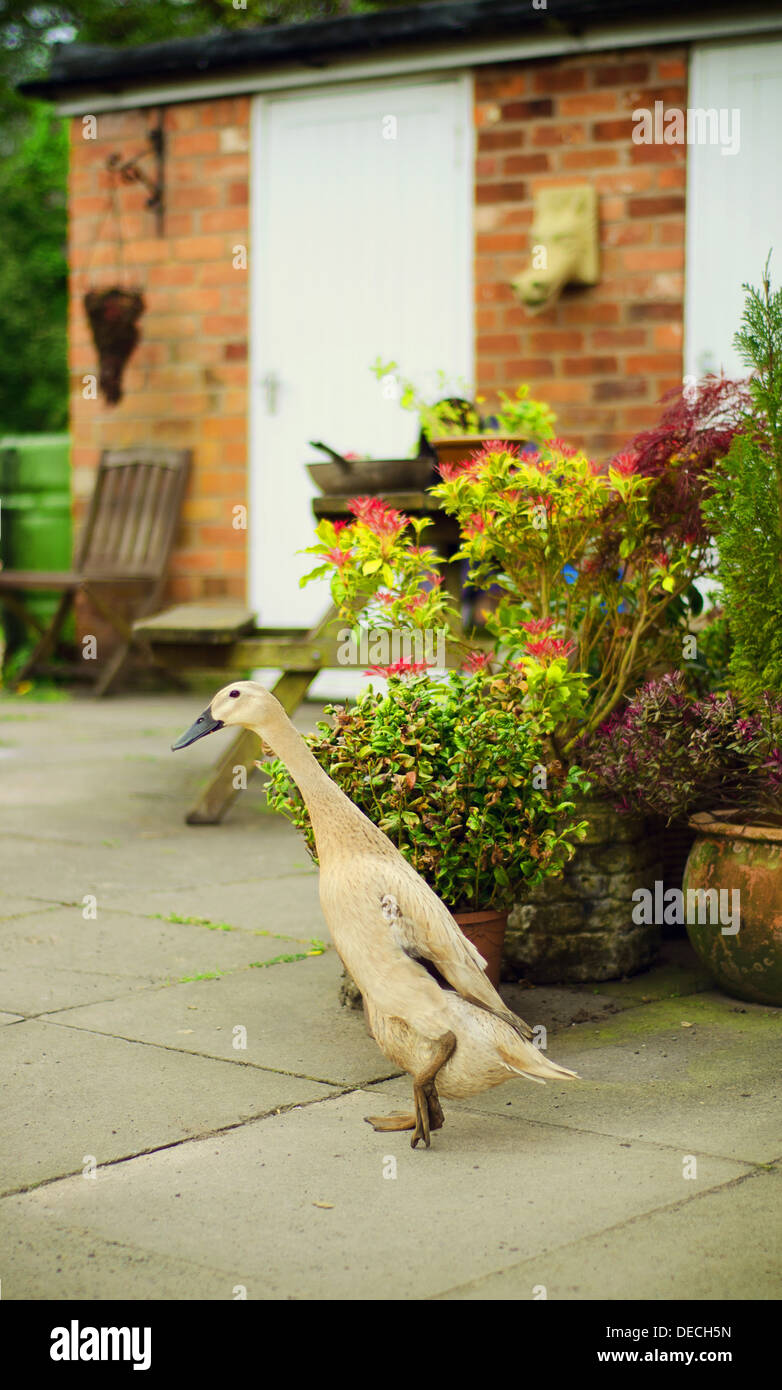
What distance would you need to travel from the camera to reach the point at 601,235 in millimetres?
8445

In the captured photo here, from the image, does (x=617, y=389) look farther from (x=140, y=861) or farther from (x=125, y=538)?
(x=140, y=861)

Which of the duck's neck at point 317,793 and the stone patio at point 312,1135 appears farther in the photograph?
the duck's neck at point 317,793

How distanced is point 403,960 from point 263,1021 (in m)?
0.85

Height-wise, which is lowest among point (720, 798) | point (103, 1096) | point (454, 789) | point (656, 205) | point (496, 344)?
point (103, 1096)

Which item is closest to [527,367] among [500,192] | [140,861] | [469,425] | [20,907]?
[500,192]

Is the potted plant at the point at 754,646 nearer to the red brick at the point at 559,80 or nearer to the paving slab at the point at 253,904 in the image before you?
the paving slab at the point at 253,904

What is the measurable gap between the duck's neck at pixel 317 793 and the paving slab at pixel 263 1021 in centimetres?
56

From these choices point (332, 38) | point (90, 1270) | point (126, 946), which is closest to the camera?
point (90, 1270)

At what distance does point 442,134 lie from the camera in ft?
29.2

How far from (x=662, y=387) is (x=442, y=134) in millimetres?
2074

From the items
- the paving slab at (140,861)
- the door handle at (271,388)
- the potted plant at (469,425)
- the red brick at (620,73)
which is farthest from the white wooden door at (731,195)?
the paving slab at (140,861)

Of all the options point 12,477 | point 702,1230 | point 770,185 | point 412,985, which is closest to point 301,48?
point 770,185

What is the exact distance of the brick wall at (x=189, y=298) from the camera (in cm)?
964

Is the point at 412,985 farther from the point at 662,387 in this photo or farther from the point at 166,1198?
the point at 662,387
